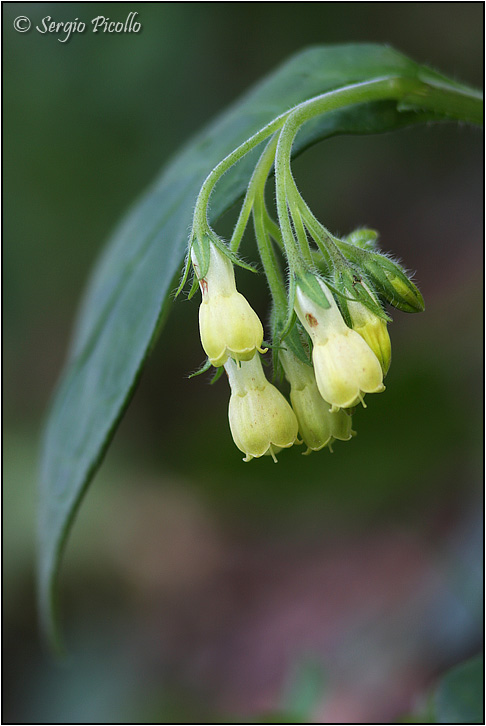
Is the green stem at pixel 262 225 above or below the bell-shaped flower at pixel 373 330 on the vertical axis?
above

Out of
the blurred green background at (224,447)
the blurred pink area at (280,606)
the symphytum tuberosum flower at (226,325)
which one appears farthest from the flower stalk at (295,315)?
the blurred pink area at (280,606)

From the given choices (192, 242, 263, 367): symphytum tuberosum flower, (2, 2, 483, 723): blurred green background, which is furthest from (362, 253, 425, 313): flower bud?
(2, 2, 483, 723): blurred green background

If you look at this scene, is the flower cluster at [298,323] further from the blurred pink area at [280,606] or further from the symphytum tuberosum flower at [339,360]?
the blurred pink area at [280,606]

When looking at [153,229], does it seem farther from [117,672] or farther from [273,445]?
[117,672]

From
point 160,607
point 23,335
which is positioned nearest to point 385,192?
point 23,335

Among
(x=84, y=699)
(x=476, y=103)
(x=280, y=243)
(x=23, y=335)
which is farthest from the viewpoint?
(x=23, y=335)

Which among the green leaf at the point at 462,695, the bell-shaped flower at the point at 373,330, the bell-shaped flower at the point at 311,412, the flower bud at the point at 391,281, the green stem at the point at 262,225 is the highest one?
the green stem at the point at 262,225

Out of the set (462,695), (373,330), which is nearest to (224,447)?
(462,695)
